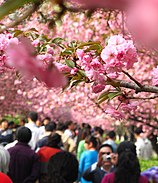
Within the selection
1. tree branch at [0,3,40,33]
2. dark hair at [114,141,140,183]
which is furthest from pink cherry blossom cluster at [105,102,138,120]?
tree branch at [0,3,40,33]

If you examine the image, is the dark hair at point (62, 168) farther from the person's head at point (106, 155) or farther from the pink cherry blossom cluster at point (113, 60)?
the pink cherry blossom cluster at point (113, 60)

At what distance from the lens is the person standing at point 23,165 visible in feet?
17.6

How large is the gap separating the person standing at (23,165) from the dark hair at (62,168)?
1277 millimetres

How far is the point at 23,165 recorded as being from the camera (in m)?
5.38

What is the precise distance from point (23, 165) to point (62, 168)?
1411mm

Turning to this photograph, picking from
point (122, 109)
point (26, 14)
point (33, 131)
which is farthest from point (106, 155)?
point (26, 14)

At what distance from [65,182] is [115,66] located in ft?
6.73

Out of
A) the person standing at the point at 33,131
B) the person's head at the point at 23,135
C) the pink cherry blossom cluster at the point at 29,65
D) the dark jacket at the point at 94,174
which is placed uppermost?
the person standing at the point at 33,131

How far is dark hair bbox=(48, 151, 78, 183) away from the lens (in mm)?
3970

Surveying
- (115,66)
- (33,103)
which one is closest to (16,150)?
(115,66)

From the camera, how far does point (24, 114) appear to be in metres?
21.7

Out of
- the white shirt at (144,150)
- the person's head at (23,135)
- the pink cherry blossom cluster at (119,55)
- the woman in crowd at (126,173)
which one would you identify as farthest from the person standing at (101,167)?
the white shirt at (144,150)

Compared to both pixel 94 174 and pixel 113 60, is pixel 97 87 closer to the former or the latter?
pixel 113 60

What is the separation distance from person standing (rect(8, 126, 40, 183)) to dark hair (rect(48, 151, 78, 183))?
1.28m
